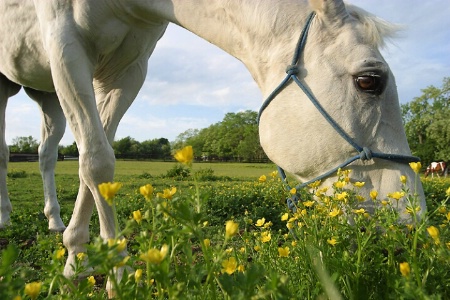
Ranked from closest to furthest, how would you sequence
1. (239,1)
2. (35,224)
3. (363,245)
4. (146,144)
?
(363,245) < (239,1) < (35,224) < (146,144)

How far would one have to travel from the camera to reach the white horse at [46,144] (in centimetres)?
477

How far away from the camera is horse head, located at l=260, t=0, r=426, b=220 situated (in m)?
1.98

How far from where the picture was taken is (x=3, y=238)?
4176 mm

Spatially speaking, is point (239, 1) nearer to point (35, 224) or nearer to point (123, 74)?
point (123, 74)

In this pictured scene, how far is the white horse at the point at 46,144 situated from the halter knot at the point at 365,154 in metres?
3.89

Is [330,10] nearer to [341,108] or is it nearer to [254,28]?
[254,28]

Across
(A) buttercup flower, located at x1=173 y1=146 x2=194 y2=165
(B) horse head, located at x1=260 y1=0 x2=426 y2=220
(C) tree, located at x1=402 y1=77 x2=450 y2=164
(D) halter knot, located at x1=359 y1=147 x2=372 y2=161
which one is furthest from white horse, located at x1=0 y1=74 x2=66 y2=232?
(C) tree, located at x1=402 y1=77 x2=450 y2=164

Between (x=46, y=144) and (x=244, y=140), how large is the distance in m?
62.9

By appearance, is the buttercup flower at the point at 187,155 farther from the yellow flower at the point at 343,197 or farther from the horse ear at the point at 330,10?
the horse ear at the point at 330,10

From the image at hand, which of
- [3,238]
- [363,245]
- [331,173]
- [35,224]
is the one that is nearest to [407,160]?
[331,173]

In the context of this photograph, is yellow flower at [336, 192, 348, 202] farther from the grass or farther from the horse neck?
the horse neck

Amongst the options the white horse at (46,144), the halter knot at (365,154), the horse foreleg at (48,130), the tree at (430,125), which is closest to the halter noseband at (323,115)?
the halter knot at (365,154)

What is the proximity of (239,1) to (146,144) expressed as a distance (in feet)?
236

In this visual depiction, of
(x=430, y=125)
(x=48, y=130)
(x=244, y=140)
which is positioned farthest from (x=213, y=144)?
(x=48, y=130)
